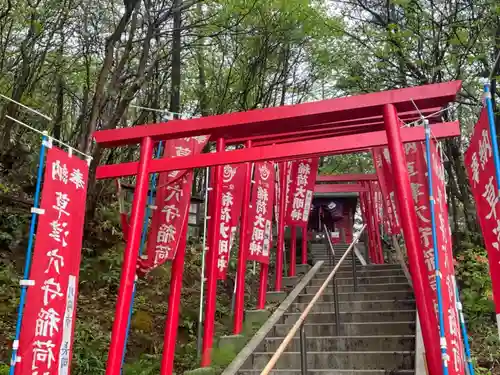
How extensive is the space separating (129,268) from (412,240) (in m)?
3.20

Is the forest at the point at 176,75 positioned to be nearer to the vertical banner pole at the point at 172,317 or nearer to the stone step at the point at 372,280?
the vertical banner pole at the point at 172,317

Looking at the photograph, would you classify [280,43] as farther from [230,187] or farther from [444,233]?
[444,233]

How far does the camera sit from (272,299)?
1013 centimetres

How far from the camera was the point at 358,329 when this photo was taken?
7.63 metres

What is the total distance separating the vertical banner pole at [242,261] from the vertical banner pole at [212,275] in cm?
72

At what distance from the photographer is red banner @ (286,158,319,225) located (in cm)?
1107

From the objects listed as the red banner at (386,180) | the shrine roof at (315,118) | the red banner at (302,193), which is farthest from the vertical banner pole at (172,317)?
the red banner at (302,193)

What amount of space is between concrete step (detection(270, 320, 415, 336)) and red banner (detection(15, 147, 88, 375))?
4.01m

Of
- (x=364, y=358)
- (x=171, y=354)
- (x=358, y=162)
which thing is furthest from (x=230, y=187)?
(x=358, y=162)

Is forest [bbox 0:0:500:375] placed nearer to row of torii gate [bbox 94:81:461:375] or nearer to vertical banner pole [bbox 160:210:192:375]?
vertical banner pole [bbox 160:210:192:375]

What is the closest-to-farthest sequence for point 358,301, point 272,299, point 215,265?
1. point 215,265
2. point 358,301
3. point 272,299

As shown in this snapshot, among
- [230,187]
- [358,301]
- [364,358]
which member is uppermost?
[230,187]

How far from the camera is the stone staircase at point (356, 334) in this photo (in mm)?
6297

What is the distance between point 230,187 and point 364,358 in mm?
3433
